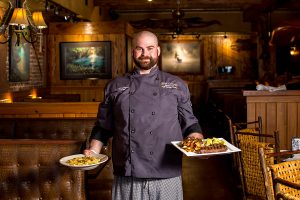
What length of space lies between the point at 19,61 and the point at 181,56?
28.9 ft

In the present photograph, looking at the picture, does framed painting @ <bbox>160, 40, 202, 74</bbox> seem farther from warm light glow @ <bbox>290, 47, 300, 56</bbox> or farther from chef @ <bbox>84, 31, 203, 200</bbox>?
chef @ <bbox>84, 31, 203, 200</bbox>

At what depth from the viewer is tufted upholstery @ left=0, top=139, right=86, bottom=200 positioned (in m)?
3.31

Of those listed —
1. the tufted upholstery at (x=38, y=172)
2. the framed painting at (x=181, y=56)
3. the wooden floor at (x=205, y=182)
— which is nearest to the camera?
the tufted upholstery at (x=38, y=172)

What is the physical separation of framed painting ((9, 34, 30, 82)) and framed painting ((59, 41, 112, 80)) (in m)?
1.96

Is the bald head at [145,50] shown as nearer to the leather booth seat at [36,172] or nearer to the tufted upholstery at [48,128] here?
the leather booth seat at [36,172]

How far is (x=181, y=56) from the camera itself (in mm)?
15766

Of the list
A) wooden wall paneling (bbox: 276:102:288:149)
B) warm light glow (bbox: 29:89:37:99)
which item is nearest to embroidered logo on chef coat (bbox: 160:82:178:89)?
wooden wall paneling (bbox: 276:102:288:149)

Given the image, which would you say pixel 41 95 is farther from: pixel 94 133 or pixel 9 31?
pixel 94 133

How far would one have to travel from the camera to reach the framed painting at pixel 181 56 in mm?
15680

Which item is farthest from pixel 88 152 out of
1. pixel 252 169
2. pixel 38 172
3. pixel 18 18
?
pixel 18 18

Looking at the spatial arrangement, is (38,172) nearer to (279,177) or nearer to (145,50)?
(145,50)

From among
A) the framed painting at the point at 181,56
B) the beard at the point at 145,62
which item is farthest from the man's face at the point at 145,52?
the framed painting at the point at 181,56

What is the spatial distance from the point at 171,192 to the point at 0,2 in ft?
16.4

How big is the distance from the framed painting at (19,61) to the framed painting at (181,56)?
26.7 ft
